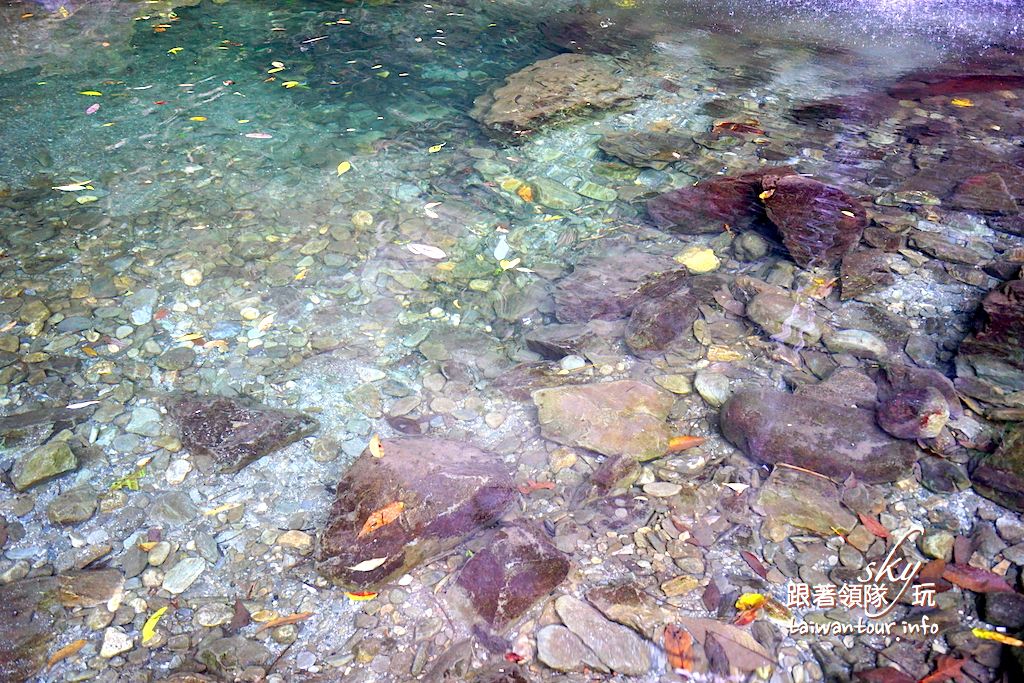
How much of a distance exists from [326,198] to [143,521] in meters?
2.66

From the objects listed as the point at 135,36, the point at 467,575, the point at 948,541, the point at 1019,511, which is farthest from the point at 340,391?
the point at 135,36

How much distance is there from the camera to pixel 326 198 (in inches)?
190

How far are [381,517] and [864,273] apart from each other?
9.86 ft

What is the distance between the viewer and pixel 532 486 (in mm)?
2947

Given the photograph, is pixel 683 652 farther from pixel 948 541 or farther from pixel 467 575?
pixel 948 541

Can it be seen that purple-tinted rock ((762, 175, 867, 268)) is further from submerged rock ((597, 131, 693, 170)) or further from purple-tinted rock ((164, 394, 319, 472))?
purple-tinted rock ((164, 394, 319, 472))

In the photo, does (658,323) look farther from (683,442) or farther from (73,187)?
(73,187)

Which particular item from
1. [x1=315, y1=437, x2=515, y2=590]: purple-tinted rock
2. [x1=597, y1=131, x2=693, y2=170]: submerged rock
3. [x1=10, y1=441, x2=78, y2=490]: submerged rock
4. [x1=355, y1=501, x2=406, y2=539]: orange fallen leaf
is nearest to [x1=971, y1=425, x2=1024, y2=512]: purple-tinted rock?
[x1=315, y1=437, x2=515, y2=590]: purple-tinted rock

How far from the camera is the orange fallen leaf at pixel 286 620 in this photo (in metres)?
2.46

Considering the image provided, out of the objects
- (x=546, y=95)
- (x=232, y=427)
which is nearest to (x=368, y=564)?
(x=232, y=427)

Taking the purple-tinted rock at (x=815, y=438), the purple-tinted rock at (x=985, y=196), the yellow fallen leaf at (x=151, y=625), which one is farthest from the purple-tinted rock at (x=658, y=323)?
the yellow fallen leaf at (x=151, y=625)

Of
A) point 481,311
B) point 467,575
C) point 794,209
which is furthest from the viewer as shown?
point 794,209

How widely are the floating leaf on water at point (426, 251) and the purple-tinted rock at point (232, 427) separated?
56.8 inches

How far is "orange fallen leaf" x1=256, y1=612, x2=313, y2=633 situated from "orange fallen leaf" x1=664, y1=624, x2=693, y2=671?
4.17 ft
